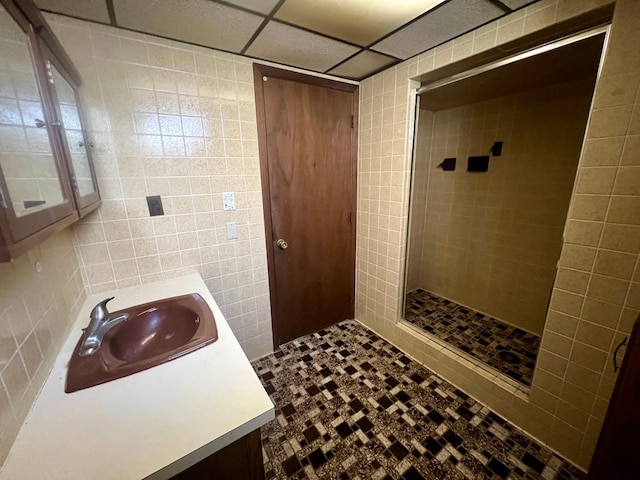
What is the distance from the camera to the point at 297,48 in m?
1.44

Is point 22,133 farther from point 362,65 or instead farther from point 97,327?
→ point 362,65

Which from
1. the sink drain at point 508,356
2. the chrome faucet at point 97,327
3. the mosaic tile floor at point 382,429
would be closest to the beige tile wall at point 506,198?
the sink drain at point 508,356

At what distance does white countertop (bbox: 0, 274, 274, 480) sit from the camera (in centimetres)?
55

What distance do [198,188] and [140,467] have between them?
131 cm

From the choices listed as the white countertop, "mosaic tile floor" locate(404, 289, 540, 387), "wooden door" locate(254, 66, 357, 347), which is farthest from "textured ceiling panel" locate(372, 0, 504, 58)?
"mosaic tile floor" locate(404, 289, 540, 387)

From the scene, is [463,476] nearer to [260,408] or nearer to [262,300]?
[260,408]

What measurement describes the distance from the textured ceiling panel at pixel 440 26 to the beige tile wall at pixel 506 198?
46.4 inches

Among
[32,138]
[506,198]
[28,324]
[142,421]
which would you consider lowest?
[142,421]

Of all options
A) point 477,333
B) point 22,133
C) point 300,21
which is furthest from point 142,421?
point 477,333

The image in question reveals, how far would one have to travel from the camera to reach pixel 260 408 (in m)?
0.67

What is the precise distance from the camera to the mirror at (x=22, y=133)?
55cm

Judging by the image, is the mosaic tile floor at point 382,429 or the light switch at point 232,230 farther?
the light switch at point 232,230

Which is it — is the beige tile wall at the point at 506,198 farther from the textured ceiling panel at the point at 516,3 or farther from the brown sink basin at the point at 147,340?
the brown sink basin at the point at 147,340

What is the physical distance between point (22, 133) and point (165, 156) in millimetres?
786
